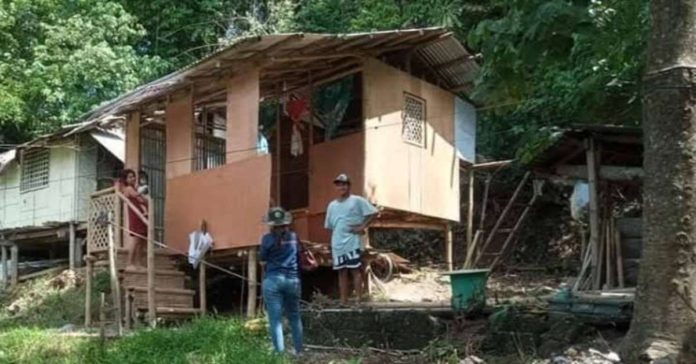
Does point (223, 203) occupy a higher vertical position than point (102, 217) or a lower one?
higher

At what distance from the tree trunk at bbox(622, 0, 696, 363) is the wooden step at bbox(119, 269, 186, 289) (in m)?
7.79

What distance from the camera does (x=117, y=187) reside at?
1198cm

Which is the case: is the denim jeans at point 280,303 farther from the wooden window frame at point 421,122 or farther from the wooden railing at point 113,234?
the wooden window frame at point 421,122

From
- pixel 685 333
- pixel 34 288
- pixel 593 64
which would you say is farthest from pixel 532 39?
pixel 34 288

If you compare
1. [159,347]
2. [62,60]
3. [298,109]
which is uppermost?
A: [62,60]

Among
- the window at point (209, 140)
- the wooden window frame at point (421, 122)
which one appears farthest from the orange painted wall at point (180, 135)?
the wooden window frame at point (421, 122)

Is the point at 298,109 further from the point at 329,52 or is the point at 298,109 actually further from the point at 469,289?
the point at 469,289

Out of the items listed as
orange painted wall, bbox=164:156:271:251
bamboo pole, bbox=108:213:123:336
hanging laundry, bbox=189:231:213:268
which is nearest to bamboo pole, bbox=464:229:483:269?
orange painted wall, bbox=164:156:271:251

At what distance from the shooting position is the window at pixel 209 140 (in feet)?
44.0

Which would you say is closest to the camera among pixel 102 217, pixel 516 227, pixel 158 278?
pixel 102 217

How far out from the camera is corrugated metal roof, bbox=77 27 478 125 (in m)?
10.7

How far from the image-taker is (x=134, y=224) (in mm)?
11961

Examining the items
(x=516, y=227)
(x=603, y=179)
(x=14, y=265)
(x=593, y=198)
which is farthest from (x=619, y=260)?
(x=14, y=265)

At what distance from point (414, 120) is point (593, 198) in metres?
4.46
